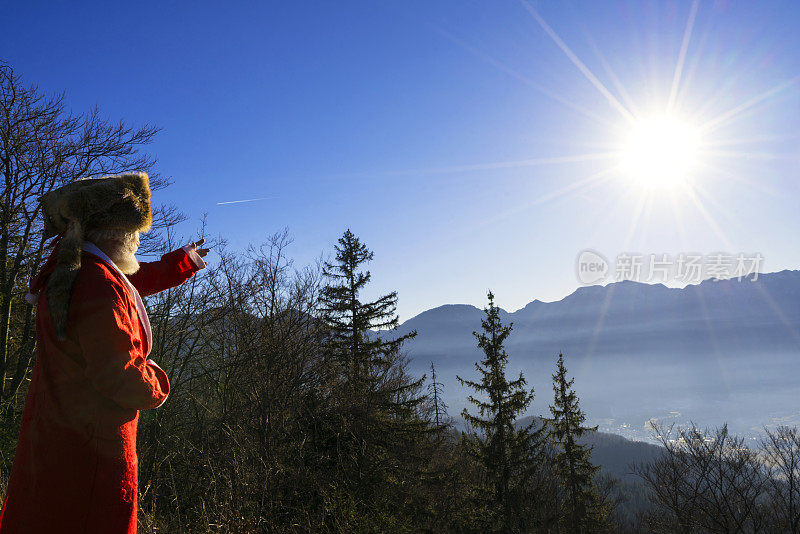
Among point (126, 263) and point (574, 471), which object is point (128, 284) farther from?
point (574, 471)

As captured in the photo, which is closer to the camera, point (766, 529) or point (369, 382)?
point (369, 382)

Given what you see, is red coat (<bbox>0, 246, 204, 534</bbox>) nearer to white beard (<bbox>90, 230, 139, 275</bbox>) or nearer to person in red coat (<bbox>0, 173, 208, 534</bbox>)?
person in red coat (<bbox>0, 173, 208, 534</bbox>)

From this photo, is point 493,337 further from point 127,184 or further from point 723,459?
point 127,184

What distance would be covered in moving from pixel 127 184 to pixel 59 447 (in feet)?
Result: 3.75

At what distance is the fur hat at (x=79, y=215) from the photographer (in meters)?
1.68

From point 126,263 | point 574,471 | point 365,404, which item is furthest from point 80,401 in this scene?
point 574,471

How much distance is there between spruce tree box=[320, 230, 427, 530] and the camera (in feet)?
50.2

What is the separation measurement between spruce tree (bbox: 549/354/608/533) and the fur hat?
27405 millimetres

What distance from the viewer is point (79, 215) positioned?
1.89m

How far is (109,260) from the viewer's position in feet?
6.27

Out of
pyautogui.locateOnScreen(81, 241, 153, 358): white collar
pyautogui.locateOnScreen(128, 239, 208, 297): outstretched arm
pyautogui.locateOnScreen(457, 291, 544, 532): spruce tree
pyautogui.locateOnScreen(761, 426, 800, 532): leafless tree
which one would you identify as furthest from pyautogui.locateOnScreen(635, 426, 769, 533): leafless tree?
pyautogui.locateOnScreen(81, 241, 153, 358): white collar

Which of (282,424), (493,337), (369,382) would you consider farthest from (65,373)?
(493,337)

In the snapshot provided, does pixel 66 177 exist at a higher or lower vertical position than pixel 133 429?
higher

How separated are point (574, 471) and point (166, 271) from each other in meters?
29.9
